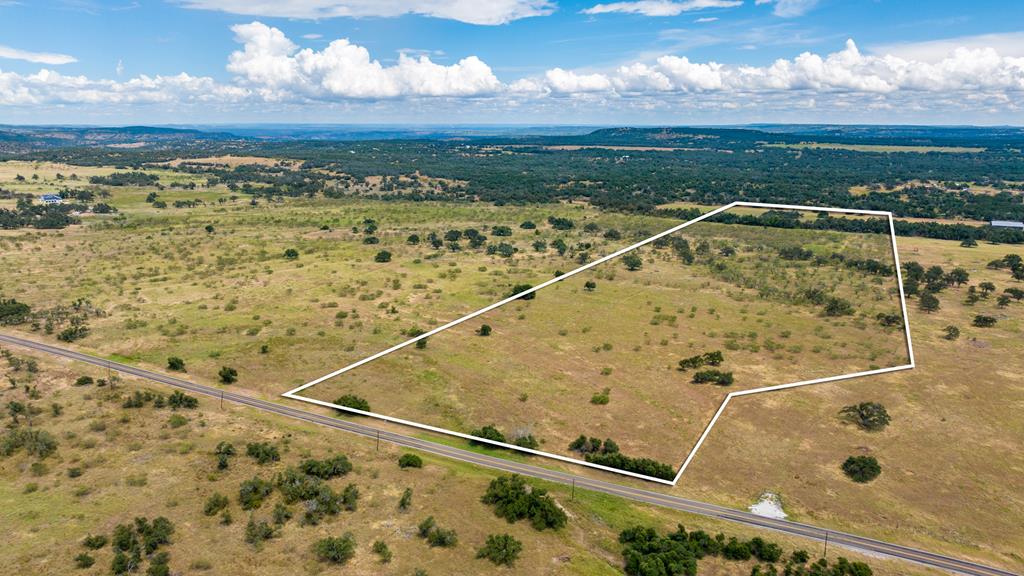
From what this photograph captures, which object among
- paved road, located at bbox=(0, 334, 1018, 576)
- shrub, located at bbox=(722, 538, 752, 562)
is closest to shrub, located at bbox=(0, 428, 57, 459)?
paved road, located at bbox=(0, 334, 1018, 576)

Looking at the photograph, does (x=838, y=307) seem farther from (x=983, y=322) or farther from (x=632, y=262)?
(x=983, y=322)

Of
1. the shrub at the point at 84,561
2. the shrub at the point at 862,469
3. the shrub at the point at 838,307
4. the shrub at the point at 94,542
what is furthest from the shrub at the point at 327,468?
the shrub at the point at 838,307

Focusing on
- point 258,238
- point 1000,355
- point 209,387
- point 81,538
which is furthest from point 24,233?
point 1000,355

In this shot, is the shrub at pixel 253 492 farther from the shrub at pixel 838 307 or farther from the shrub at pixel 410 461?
the shrub at pixel 838 307

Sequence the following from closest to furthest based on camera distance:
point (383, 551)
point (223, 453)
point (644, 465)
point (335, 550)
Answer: point (644, 465) → point (335, 550) → point (383, 551) → point (223, 453)

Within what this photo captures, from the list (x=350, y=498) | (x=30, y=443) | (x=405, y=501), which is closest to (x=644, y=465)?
(x=405, y=501)

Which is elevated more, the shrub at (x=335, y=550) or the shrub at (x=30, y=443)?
the shrub at (x=30, y=443)
